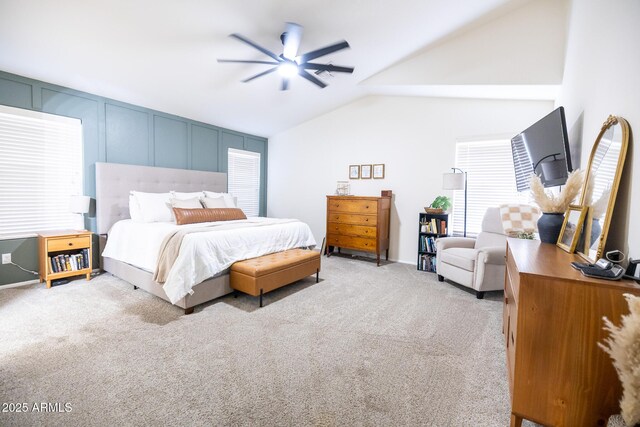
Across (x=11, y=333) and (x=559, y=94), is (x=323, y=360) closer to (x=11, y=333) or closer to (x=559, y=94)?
(x=11, y=333)

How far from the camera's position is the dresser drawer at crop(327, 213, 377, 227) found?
470cm

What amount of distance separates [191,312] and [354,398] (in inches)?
71.8

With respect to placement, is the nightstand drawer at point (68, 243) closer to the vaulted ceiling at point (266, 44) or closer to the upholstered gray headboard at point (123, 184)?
the upholstered gray headboard at point (123, 184)

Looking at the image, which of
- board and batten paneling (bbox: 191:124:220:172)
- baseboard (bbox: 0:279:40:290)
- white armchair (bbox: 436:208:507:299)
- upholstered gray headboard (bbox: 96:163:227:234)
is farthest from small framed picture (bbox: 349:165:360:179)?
baseboard (bbox: 0:279:40:290)

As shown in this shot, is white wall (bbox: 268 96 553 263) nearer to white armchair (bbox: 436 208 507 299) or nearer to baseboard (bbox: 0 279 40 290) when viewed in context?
white armchair (bbox: 436 208 507 299)

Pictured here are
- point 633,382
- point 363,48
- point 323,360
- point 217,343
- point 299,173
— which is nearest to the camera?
point 633,382

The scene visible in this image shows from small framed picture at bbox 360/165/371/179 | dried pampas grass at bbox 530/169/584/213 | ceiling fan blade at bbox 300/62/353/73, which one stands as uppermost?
ceiling fan blade at bbox 300/62/353/73

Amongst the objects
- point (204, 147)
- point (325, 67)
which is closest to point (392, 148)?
point (325, 67)

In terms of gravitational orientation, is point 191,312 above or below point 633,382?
below

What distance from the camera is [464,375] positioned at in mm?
1860

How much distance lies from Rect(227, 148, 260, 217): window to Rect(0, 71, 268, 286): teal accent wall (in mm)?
220

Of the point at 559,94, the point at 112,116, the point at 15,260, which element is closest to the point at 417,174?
the point at 559,94

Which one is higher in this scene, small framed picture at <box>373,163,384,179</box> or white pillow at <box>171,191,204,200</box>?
small framed picture at <box>373,163,384,179</box>

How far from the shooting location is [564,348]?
45.2 inches
